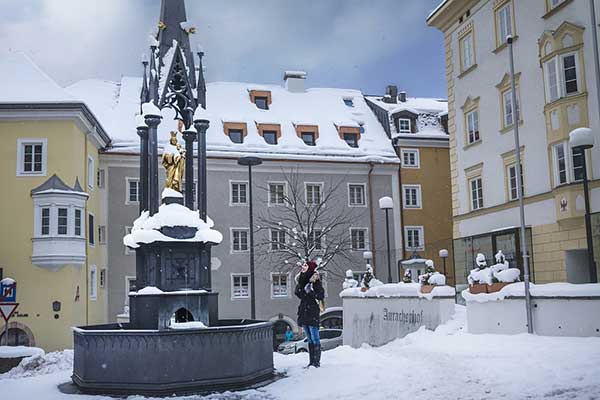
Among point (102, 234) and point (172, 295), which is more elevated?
point (102, 234)

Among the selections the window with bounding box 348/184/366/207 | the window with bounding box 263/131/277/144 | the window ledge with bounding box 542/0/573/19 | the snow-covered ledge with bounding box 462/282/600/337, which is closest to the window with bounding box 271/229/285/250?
the window with bounding box 348/184/366/207

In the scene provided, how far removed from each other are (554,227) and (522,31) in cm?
697

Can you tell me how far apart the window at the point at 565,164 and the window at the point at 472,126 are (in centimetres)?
599

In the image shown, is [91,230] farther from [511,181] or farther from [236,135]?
[511,181]

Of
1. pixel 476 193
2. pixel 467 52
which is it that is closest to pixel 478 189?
pixel 476 193

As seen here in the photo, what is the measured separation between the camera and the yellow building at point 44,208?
108 feet

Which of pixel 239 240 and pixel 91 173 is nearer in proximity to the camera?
pixel 91 173

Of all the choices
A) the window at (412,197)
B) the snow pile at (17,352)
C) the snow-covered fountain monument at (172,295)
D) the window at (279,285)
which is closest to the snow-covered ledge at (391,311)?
the snow-covered fountain monument at (172,295)

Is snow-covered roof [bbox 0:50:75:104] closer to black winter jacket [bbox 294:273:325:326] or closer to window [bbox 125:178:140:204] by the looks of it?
window [bbox 125:178:140:204]

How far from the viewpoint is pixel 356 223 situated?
44250 millimetres

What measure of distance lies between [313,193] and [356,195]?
2831 mm

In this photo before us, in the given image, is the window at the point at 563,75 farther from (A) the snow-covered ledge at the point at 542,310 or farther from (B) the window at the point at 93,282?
(B) the window at the point at 93,282

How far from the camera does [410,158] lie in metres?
45.7

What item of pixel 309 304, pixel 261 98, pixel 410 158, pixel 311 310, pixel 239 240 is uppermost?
pixel 261 98
